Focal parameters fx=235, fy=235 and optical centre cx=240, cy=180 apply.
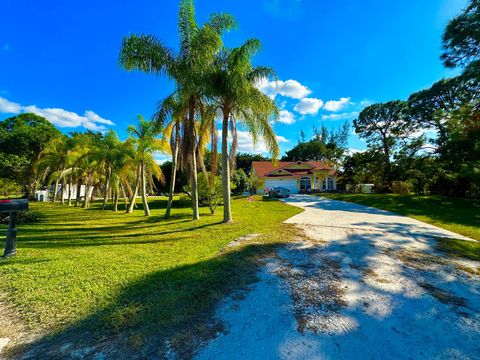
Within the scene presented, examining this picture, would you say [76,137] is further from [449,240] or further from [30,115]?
[449,240]

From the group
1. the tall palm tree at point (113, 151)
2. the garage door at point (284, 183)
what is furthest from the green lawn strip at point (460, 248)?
the garage door at point (284, 183)

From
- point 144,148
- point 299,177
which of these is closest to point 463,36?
point 144,148

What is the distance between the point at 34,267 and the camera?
469 cm

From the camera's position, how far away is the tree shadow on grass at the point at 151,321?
7.80 feet

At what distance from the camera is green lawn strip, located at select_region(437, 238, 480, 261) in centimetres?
582

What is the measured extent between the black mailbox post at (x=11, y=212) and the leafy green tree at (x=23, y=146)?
29.1 meters

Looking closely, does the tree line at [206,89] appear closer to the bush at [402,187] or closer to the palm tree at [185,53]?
the palm tree at [185,53]

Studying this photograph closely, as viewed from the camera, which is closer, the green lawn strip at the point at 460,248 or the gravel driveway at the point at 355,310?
the gravel driveway at the point at 355,310

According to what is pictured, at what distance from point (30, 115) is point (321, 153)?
172 ft

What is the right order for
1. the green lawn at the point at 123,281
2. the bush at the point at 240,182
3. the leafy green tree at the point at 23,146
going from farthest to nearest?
the bush at the point at 240,182 → the leafy green tree at the point at 23,146 → the green lawn at the point at 123,281

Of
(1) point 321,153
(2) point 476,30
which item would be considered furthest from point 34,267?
(1) point 321,153

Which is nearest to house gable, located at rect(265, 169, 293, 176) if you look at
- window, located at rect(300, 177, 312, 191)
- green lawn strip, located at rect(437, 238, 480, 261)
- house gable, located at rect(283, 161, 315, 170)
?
house gable, located at rect(283, 161, 315, 170)

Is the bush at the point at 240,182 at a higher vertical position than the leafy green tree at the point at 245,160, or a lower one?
lower

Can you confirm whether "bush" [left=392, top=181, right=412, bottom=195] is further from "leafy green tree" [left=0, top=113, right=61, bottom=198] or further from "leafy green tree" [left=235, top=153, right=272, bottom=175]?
"leafy green tree" [left=0, top=113, right=61, bottom=198]
